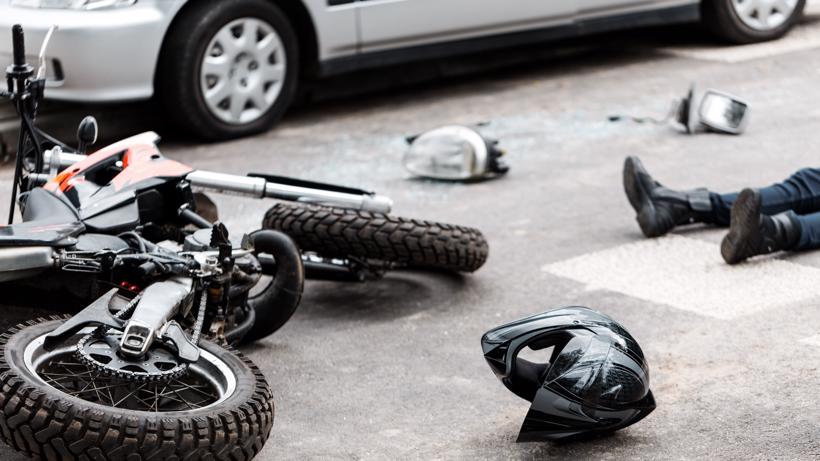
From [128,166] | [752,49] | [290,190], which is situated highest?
[128,166]

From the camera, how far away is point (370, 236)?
4914 millimetres

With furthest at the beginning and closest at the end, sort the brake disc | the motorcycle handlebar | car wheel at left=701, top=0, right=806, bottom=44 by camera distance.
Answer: car wheel at left=701, top=0, right=806, bottom=44
the motorcycle handlebar
the brake disc

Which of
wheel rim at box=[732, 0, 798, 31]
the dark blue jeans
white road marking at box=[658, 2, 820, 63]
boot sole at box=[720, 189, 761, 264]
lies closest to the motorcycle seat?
boot sole at box=[720, 189, 761, 264]

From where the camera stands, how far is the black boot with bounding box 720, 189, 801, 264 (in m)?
5.46

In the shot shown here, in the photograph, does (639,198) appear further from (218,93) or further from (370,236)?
(218,93)

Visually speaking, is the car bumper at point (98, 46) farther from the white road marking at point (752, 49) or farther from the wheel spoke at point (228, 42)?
the white road marking at point (752, 49)

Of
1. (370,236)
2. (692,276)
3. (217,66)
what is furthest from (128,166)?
(217,66)

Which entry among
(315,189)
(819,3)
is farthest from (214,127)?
(819,3)

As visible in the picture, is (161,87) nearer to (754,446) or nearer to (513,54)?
(513,54)

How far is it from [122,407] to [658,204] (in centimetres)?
325

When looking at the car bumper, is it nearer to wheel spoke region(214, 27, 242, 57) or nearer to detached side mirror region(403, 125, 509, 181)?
wheel spoke region(214, 27, 242, 57)

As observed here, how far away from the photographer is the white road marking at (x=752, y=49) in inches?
399

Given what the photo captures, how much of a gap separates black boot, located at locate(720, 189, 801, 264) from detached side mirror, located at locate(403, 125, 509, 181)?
70.8 inches

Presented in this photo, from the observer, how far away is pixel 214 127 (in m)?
7.94
